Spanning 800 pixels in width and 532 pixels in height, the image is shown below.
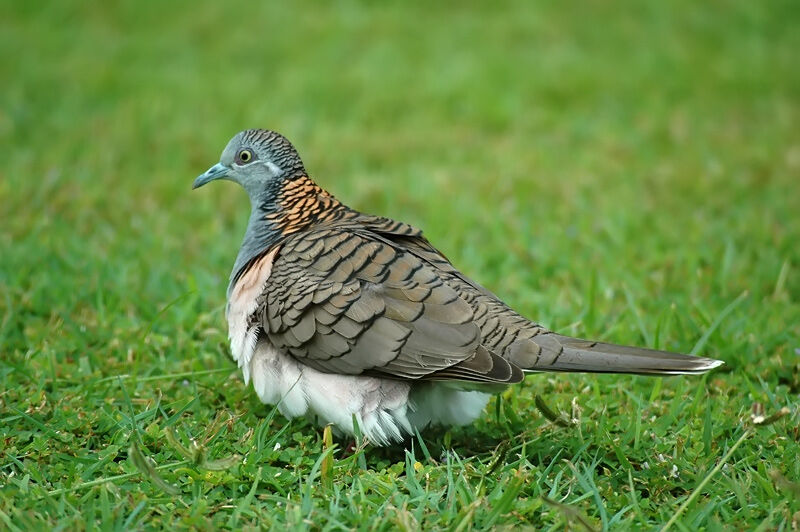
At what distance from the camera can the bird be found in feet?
10.5

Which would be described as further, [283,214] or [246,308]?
[283,214]

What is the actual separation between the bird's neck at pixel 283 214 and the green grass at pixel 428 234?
0.54 metres

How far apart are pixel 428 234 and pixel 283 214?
1968 millimetres

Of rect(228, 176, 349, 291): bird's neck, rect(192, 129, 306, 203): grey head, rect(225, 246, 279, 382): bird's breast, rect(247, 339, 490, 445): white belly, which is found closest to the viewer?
rect(247, 339, 490, 445): white belly

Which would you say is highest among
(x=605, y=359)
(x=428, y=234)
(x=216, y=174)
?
(x=216, y=174)

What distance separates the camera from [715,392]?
4047mm

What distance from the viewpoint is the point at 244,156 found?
4176 mm

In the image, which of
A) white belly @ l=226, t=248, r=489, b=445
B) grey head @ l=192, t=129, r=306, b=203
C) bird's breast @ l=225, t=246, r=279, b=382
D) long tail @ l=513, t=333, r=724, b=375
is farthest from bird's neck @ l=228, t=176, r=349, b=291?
long tail @ l=513, t=333, r=724, b=375

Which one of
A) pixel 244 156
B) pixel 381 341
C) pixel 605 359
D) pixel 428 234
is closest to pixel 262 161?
pixel 244 156

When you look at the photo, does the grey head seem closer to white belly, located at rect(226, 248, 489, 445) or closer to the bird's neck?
the bird's neck

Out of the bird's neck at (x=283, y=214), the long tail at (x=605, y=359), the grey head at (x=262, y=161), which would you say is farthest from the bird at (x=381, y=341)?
the grey head at (x=262, y=161)

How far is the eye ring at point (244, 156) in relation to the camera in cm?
416

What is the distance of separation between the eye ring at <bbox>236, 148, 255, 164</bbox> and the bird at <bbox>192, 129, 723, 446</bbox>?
525 mm

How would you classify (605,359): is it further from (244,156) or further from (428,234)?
(428,234)
